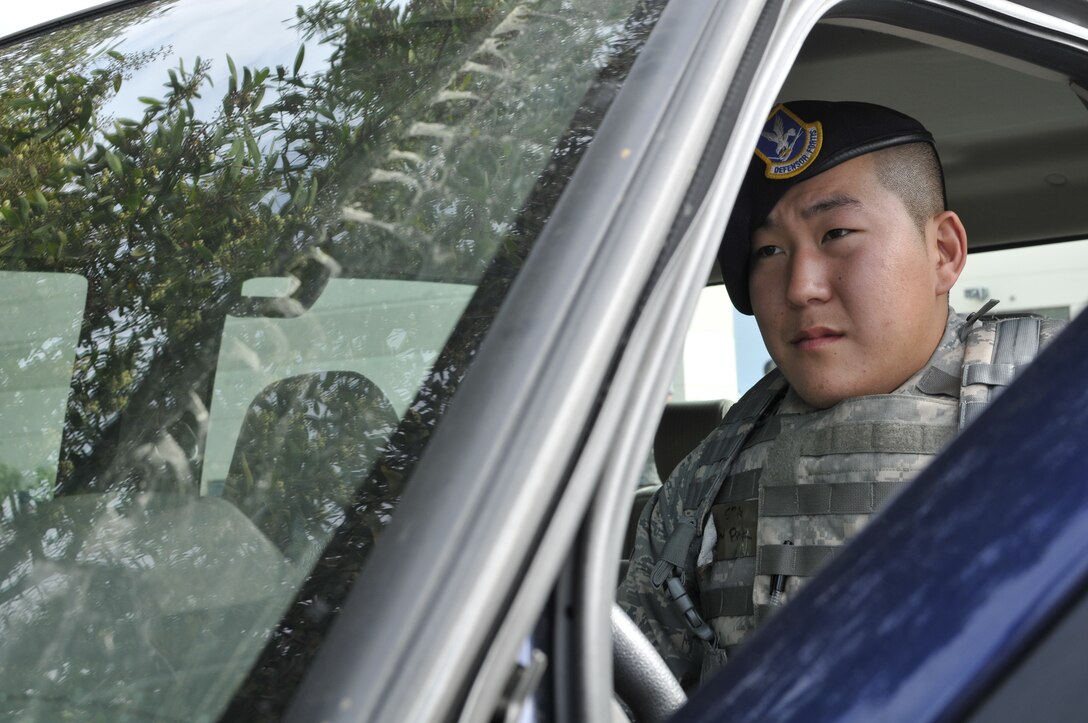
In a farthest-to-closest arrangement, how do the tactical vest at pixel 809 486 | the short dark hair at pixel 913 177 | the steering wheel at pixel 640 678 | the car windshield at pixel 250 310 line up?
the short dark hair at pixel 913 177
the tactical vest at pixel 809 486
the steering wheel at pixel 640 678
the car windshield at pixel 250 310

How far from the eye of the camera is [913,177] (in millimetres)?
1593

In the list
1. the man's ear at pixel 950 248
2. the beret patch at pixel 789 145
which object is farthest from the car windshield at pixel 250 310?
the man's ear at pixel 950 248

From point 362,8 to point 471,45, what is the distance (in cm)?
13

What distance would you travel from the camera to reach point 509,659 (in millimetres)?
603

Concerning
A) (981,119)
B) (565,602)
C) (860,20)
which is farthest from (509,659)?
(981,119)

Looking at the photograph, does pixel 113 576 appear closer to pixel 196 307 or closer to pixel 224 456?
pixel 224 456

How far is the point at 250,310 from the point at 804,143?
0.93m

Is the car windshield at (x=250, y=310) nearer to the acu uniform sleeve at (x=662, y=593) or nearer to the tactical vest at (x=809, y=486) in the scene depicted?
the tactical vest at (x=809, y=486)

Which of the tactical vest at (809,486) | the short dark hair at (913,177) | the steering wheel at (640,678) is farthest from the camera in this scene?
the short dark hair at (913,177)

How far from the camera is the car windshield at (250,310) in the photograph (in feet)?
2.38

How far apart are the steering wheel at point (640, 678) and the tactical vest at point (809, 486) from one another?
560 mm

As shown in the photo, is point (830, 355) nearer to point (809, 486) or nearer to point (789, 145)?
point (809, 486)

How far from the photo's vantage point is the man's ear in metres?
1.63

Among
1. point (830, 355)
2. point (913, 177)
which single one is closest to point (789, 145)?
point (913, 177)
